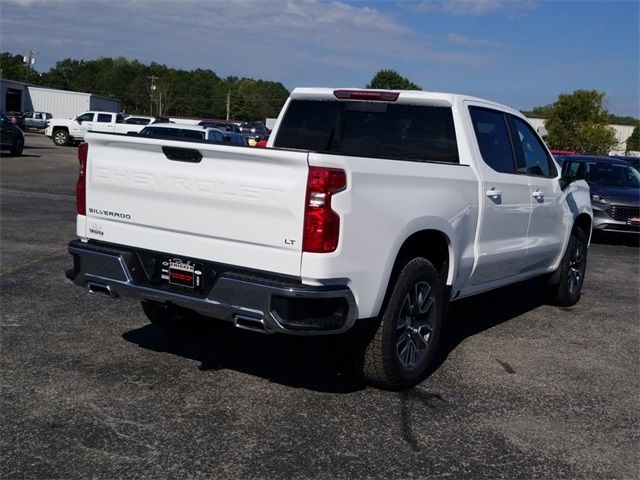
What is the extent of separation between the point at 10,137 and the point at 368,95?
76.4 feet

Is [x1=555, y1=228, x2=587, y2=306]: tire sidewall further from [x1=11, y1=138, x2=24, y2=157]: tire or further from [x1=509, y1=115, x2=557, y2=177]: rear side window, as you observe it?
[x1=11, y1=138, x2=24, y2=157]: tire

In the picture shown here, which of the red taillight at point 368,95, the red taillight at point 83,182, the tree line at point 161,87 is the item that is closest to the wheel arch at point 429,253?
the red taillight at point 368,95

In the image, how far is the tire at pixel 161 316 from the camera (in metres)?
6.04

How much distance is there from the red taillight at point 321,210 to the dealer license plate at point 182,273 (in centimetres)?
78

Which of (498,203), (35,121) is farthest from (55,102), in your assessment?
(498,203)

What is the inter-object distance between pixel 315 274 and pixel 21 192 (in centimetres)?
1375

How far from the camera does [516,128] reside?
6.82 m

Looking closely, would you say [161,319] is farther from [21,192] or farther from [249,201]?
[21,192]

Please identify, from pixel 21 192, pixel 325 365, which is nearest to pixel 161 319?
pixel 325 365

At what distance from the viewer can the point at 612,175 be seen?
1549 centimetres


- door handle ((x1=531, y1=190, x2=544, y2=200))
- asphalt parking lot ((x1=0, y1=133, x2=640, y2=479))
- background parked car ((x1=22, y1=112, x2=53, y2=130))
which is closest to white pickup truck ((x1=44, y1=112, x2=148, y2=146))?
background parked car ((x1=22, y1=112, x2=53, y2=130))

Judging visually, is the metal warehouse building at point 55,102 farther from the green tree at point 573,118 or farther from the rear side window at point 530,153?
the rear side window at point 530,153

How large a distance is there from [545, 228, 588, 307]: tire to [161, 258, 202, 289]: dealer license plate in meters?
4.58

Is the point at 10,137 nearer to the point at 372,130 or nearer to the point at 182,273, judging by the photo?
the point at 372,130
